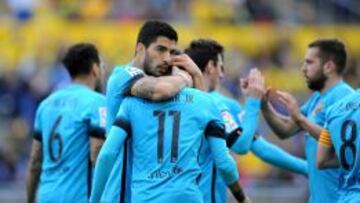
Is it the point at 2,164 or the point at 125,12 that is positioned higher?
the point at 125,12

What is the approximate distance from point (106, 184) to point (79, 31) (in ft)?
50.3

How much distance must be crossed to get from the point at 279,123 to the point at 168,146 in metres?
3.30

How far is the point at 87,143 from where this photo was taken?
12.2 m

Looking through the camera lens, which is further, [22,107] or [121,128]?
[22,107]

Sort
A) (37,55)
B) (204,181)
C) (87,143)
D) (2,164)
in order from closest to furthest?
(204,181) → (87,143) → (2,164) → (37,55)

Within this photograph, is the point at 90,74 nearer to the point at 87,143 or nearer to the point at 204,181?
the point at 87,143

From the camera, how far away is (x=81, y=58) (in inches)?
490

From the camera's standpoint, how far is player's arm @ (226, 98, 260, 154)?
1198 cm

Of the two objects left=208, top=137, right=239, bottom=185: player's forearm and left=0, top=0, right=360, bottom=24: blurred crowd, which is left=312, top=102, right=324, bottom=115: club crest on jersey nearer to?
left=208, top=137, right=239, bottom=185: player's forearm

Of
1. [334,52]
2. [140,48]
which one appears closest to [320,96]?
[334,52]

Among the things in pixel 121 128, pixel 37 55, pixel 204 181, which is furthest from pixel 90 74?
pixel 37 55

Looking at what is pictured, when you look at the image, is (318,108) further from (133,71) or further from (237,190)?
(133,71)

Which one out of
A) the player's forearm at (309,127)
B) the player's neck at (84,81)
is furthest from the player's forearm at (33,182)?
the player's forearm at (309,127)

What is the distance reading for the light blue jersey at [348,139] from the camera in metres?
10.3
